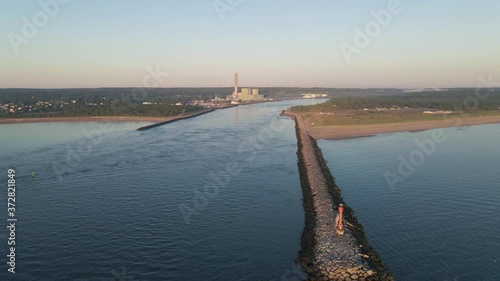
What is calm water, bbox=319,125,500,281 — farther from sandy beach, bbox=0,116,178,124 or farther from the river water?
sandy beach, bbox=0,116,178,124

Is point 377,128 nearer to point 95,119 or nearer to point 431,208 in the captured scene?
point 431,208

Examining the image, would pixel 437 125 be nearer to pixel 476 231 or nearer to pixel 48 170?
pixel 476 231

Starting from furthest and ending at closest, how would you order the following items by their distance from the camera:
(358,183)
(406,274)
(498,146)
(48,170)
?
(498,146)
(48,170)
(358,183)
(406,274)

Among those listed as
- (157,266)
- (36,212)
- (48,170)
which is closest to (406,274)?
(157,266)

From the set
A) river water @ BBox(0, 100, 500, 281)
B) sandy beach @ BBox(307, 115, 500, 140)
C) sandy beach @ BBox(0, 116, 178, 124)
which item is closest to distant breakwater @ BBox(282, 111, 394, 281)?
river water @ BBox(0, 100, 500, 281)

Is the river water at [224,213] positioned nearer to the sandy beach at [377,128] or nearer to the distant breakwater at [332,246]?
the distant breakwater at [332,246]

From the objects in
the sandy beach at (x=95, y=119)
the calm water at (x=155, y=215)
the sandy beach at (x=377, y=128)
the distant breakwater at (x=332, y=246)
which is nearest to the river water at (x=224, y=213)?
the calm water at (x=155, y=215)

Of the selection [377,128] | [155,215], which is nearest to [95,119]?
[377,128]
